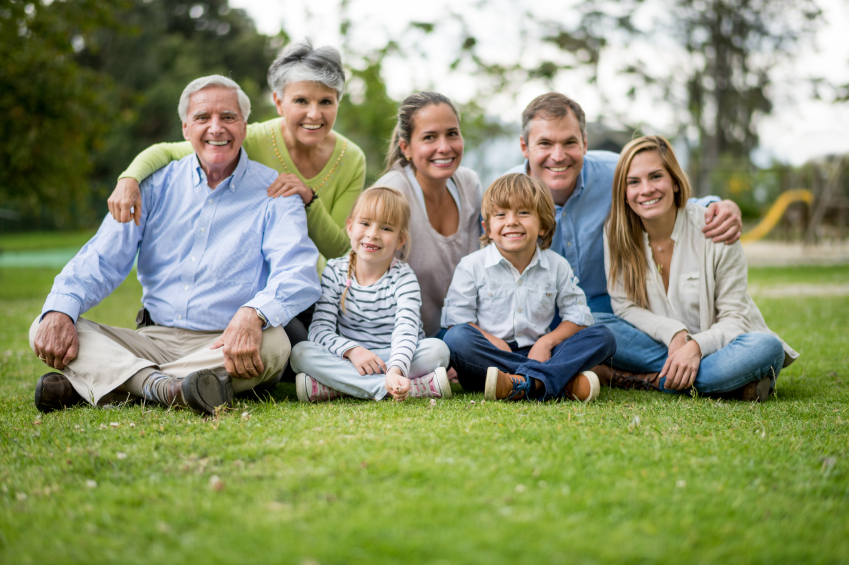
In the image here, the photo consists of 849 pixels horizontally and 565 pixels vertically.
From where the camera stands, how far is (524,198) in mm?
3824

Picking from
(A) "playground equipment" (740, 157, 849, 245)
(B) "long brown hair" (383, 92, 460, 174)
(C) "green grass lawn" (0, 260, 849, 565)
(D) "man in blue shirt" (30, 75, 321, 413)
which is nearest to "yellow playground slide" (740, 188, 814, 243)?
(A) "playground equipment" (740, 157, 849, 245)

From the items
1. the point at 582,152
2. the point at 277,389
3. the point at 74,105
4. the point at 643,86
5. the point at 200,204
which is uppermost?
the point at 643,86

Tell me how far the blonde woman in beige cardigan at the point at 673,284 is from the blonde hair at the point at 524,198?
478 mm

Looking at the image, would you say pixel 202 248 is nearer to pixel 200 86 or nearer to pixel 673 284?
pixel 200 86

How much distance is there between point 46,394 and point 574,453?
2525mm

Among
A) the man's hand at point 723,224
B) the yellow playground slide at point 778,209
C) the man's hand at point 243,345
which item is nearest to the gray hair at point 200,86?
the man's hand at point 243,345

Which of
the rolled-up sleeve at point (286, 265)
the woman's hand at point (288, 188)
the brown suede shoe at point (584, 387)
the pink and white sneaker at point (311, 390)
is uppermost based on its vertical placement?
the woman's hand at point (288, 188)

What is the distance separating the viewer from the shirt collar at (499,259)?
387 cm

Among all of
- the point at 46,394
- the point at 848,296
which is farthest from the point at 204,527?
the point at 848,296

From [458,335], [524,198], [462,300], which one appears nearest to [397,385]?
[458,335]

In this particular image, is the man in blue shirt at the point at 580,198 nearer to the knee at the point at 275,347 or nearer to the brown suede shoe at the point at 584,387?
the brown suede shoe at the point at 584,387

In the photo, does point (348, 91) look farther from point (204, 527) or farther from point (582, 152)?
point (204, 527)

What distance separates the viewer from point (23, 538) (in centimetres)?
189

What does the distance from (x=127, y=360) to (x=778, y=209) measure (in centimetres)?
2005
